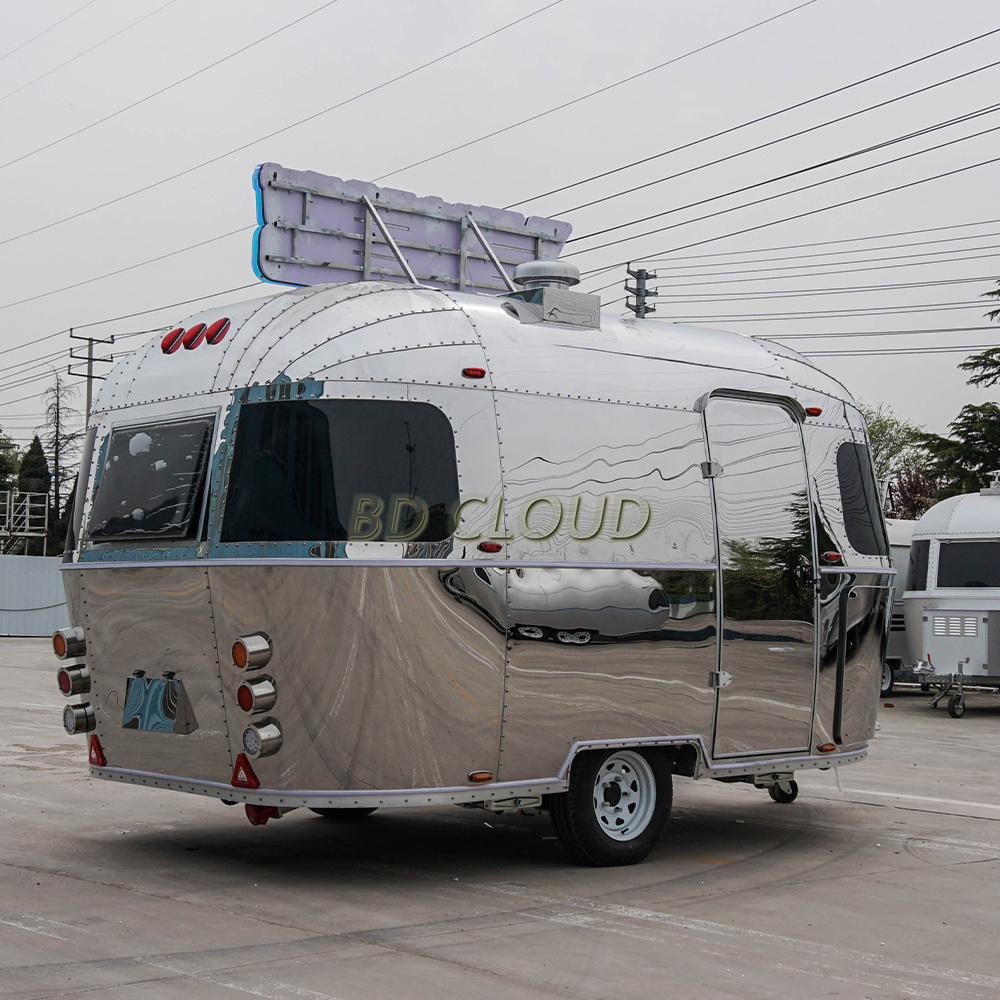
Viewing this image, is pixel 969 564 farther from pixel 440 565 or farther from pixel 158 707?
pixel 158 707

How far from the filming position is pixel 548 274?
9.20m

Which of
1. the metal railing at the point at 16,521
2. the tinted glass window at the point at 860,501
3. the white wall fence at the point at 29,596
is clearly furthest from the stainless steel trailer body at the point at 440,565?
the metal railing at the point at 16,521

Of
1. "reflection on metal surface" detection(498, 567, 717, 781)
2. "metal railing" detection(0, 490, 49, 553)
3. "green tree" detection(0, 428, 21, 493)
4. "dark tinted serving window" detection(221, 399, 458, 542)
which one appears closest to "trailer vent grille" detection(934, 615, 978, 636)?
"reflection on metal surface" detection(498, 567, 717, 781)

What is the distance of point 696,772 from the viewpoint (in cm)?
878

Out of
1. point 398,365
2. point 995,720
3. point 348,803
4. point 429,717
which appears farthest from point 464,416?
point 995,720

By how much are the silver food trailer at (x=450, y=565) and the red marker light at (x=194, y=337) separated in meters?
0.03

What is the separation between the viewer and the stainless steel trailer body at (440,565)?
7492mm

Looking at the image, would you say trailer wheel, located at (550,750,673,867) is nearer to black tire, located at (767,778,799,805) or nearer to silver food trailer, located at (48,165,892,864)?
silver food trailer, located at (48,165,892,864)

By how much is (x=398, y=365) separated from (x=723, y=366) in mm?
2577

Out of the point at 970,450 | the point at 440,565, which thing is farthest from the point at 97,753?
the point at 970,450

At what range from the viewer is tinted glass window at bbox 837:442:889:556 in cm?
990

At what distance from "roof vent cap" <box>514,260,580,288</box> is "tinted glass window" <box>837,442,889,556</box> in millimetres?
2366

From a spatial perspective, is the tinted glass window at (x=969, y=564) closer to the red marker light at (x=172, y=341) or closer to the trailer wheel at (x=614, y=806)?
the trailer wheel at (x=614, y=806)

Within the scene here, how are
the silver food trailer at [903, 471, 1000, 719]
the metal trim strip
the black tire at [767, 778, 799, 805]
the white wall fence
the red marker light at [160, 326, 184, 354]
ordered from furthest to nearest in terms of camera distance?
the white wall fence, the silver food trailer at [903, 471, 1000, 719], the black tire at [767, 778, 799, 805], the red marker light at [160, 326, 184, 354], the metal trim strip
